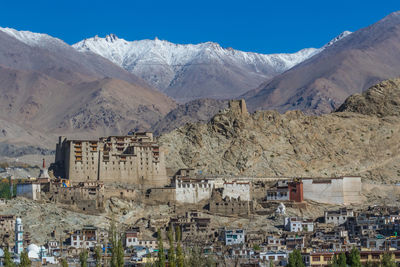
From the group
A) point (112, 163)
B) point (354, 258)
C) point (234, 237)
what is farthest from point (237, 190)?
point (354, 258)

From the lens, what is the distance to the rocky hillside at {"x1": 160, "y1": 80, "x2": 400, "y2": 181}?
136m

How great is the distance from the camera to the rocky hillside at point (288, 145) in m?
→ 136

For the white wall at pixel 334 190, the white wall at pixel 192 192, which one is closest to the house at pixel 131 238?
the white wall at pixel 192 192

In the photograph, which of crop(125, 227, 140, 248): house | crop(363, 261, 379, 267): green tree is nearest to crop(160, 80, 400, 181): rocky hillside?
crop(125, 227, 140, 248): house

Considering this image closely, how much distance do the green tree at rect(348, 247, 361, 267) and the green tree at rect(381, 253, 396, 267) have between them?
198cm

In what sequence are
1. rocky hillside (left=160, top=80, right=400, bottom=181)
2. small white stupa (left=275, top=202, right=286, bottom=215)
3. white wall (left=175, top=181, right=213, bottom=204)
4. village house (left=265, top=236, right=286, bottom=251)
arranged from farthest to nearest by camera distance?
rocky hillside (left=160, top=80, right=400, bottom=181) → white wall (left=175, top=181, right=213, bottom=204) → small white stupa (left=275, top=202, right=286, bottom=215) → village house (left=265, top=236, right=286, bottom=251)

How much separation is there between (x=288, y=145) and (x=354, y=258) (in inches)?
2382

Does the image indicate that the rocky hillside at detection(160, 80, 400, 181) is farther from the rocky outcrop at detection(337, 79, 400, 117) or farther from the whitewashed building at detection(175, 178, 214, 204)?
the whitewashed building at detection(175, 178, 214, 204)

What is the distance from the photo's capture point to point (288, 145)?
143 meters

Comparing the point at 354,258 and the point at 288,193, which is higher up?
the point at 288,193

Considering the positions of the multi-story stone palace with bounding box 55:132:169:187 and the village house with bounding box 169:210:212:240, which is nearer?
the village house with bounding box 169:210:212:240

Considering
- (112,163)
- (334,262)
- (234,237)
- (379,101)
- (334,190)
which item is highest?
(379,101)

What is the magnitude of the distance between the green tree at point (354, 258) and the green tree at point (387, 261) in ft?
6.50

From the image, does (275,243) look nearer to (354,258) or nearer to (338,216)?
(338,216)
